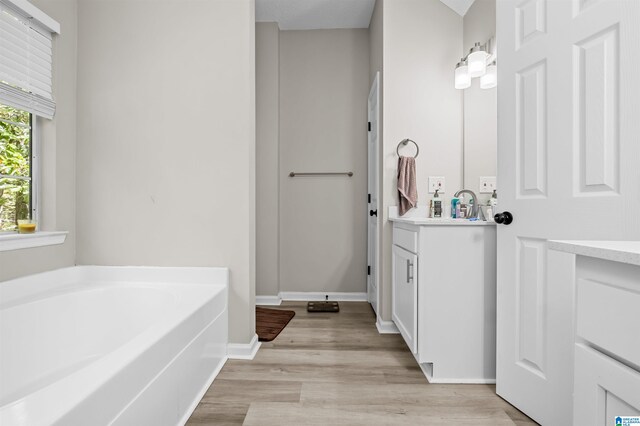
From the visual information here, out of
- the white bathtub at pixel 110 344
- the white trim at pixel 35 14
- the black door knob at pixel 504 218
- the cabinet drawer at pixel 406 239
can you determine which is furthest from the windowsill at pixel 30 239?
the black door knob at pixel 504 218

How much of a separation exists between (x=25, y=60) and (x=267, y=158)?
1919mm

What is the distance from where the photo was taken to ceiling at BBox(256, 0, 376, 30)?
10.1 feet

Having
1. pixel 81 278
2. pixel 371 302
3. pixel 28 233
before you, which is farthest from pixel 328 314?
pixel 28 233

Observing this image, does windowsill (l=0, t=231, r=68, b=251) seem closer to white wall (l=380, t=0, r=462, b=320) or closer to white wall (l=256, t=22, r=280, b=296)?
white wall (l=256, t=22, r=280, b=296)

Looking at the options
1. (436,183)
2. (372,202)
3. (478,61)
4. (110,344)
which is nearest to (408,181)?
(436,183)

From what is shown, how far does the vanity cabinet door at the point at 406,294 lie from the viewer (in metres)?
1.93

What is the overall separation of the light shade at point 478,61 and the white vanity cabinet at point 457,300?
105 centimetres

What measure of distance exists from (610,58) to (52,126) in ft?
8.82

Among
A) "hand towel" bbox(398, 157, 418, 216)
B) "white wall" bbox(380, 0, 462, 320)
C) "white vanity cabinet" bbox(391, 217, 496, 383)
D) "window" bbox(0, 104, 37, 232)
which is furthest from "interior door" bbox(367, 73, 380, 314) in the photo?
"window" bbox(0, 104, 37, 232)

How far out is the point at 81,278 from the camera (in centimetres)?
Result: 214

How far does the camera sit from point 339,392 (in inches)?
68.4

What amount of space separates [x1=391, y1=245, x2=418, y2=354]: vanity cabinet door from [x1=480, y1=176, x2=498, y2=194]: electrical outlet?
67cm

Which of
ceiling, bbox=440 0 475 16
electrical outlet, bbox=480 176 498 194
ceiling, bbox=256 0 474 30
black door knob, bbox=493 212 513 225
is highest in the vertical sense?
ceiling, bbox=256 0 474 30

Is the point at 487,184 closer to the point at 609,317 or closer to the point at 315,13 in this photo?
the point at 609,317
